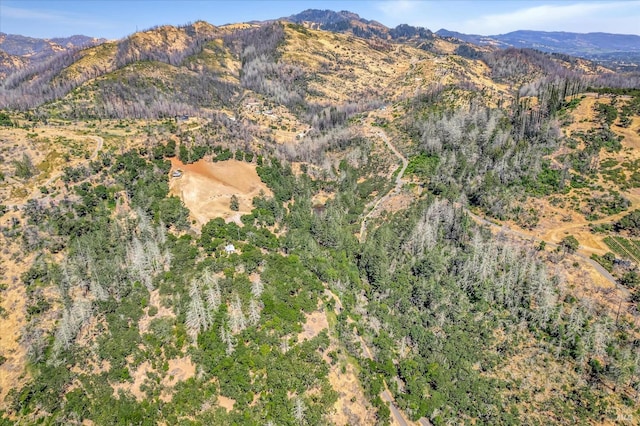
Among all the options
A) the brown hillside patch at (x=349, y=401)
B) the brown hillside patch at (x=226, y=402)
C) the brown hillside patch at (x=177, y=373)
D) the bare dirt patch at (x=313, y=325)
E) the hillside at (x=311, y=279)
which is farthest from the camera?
the bare dirt patch at (x=313, y=325)

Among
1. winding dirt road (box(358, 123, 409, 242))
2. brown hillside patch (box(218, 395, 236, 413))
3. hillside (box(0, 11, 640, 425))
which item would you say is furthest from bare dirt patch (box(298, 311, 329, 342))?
winding dirt road (box(358, 123, 409, 242))

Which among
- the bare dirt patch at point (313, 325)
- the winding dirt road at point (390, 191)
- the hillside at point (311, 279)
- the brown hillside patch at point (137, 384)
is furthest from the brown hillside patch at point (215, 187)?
the brown hillside patch at point (137, 384)

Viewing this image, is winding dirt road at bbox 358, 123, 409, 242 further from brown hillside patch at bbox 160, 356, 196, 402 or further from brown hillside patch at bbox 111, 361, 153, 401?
brown hillside patch at bbox 111, 361, 153, 401

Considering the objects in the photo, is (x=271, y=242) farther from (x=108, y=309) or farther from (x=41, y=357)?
(x=41, y=357)

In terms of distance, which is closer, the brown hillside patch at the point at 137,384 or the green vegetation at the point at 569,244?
the brown hillside patch at the point at 137,384

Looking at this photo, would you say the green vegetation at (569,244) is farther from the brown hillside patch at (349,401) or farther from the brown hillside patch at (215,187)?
the brown hillside patch at (215,187)

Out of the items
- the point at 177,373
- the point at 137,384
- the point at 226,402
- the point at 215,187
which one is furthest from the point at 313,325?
the point at 215,187
